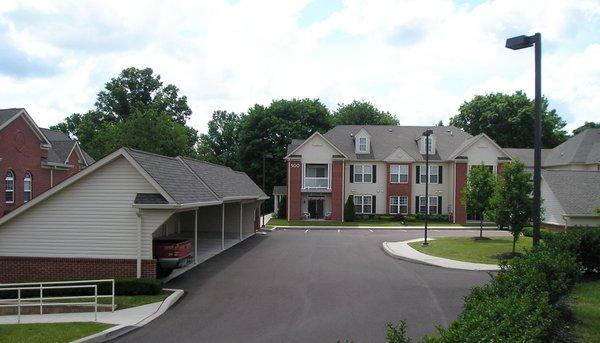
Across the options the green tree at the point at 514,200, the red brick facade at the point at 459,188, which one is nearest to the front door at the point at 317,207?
the red brick facade at the point at 459,188

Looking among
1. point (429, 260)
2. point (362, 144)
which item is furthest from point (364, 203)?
point (429, 260)

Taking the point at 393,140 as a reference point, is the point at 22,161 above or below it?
below

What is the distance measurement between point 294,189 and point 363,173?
7.43 m

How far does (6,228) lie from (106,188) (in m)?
3.99

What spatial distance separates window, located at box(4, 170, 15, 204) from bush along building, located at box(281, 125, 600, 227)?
78.1ft

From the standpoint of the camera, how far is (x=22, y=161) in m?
35.8

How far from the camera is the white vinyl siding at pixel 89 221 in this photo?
693 inches

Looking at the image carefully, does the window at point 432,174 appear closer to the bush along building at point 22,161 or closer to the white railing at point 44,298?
the bush along building at point 22,161

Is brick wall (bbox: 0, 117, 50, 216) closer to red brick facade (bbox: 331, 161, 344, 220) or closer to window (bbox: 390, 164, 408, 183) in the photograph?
red brick facade (bbox: 331, 161, 344, 220)

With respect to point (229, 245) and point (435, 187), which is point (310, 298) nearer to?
point (229, 245)

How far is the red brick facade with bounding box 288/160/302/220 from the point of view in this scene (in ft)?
163

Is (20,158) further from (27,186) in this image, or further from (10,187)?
(27,186)

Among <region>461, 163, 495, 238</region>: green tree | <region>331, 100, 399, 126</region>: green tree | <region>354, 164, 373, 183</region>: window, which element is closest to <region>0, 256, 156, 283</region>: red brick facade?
<region>461, 163, 495, 238</region>: green tree

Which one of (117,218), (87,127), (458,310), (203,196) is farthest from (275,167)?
(458,310)
